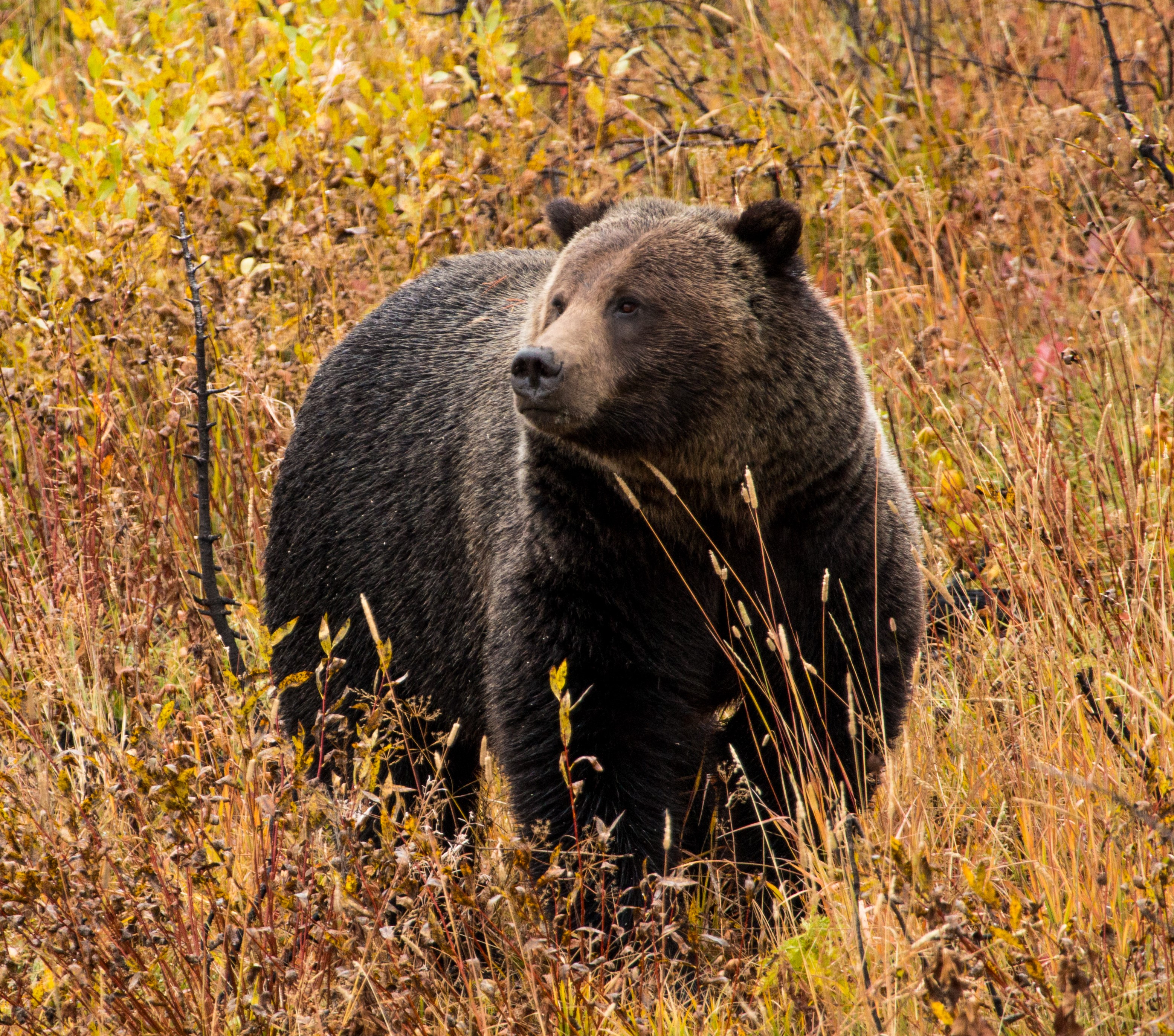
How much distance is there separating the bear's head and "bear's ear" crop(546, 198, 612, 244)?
162 millimetres

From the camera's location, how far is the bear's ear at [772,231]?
355 cm

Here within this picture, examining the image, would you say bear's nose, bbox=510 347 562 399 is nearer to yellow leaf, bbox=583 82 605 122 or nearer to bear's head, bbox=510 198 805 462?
bear's head, bbox=510 198 805 462

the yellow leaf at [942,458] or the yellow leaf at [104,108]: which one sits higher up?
the yellow leaf at [104,108]

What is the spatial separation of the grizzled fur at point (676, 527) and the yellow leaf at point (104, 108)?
2.68 meters

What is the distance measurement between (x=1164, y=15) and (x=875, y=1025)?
6829mm

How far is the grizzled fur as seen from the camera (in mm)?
3369

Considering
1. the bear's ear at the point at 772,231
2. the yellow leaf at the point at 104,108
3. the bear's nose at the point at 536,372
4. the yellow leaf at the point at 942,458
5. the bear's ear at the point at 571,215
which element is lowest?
the yellow leaf at the point at 942,458

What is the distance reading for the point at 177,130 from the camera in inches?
219

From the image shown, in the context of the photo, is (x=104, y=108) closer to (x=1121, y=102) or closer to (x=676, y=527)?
(x=676, y=527)

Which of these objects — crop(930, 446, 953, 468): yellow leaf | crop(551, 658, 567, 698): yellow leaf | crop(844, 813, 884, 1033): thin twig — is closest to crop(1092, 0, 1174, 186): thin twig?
crop(930, 446, 953, 468): yellow leaf

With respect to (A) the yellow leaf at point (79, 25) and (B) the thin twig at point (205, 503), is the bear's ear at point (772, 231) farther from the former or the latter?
(A) the yellow leaf at point (79, 25)

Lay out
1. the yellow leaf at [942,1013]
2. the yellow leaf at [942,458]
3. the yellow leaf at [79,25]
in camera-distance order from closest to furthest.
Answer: the yellow leaf at [942,1013] → the yellow leaf at [942,458] → the yellow leaf at [79,25]

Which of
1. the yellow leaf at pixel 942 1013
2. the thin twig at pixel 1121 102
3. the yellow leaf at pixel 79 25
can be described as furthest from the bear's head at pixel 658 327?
the yellow leaf at pixel 79 25

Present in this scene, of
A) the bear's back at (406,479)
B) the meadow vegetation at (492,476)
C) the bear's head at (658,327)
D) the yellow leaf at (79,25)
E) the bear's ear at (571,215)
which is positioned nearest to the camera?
the meadow vegetation at (492,476)
